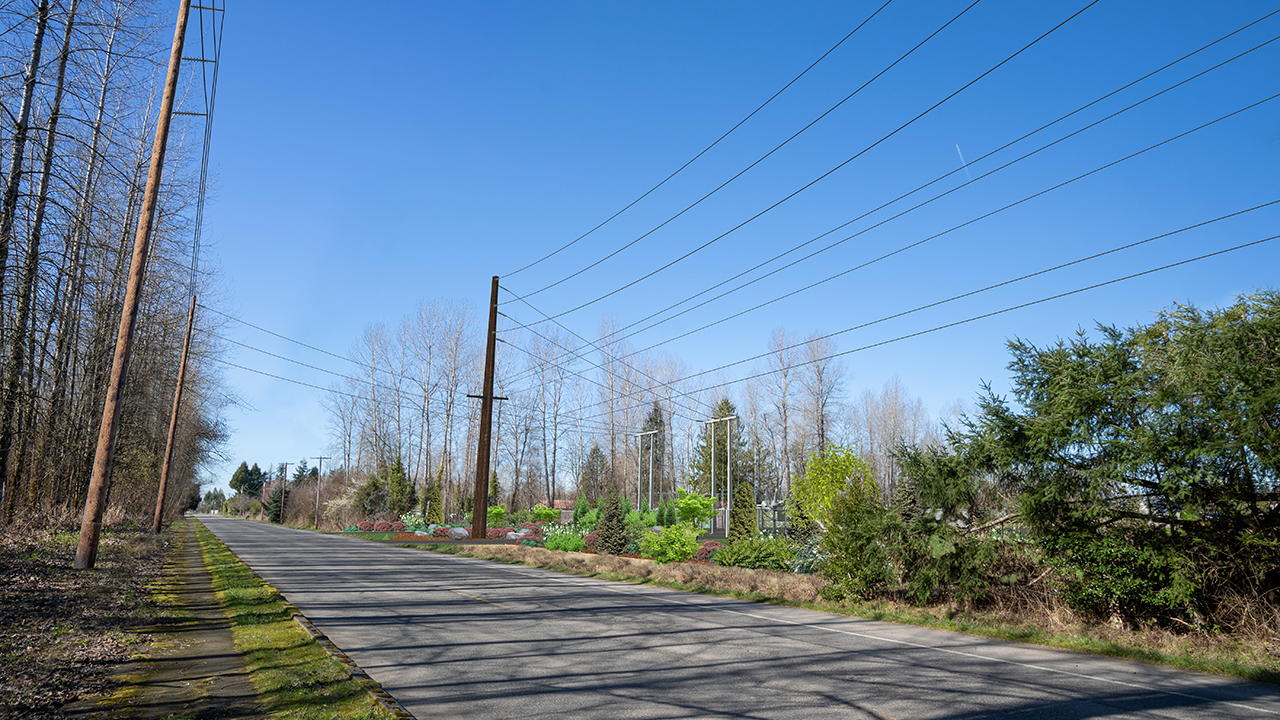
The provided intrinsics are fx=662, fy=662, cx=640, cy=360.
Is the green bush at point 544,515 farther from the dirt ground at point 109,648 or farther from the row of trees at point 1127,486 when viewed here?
the row of trees at point 1127,486

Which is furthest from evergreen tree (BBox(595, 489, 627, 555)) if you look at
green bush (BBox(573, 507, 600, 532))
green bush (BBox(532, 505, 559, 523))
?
green bush (BBox(532, 505, 559, 523))

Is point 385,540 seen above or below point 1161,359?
below

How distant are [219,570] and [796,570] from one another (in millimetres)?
14355

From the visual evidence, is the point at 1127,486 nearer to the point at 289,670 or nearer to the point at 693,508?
the point at 289,670

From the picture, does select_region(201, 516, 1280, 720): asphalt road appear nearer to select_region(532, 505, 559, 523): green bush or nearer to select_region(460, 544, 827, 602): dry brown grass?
select_region(460, 544, 827, 602): dry brown grass

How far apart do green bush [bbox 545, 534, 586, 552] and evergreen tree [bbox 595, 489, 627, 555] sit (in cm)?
128

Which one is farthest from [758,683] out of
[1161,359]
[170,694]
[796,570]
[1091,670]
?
[796,570]

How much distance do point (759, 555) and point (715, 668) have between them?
11495 mm

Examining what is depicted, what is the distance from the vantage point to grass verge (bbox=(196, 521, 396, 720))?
5133 mm

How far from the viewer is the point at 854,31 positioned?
1280cm

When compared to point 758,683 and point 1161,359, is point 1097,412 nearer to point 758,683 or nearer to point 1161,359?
point 1161,359

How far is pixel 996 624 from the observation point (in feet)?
33.8

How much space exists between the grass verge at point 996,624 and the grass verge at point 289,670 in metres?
8.87

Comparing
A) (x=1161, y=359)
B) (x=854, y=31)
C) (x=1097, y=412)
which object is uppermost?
(x=854, y=31)
